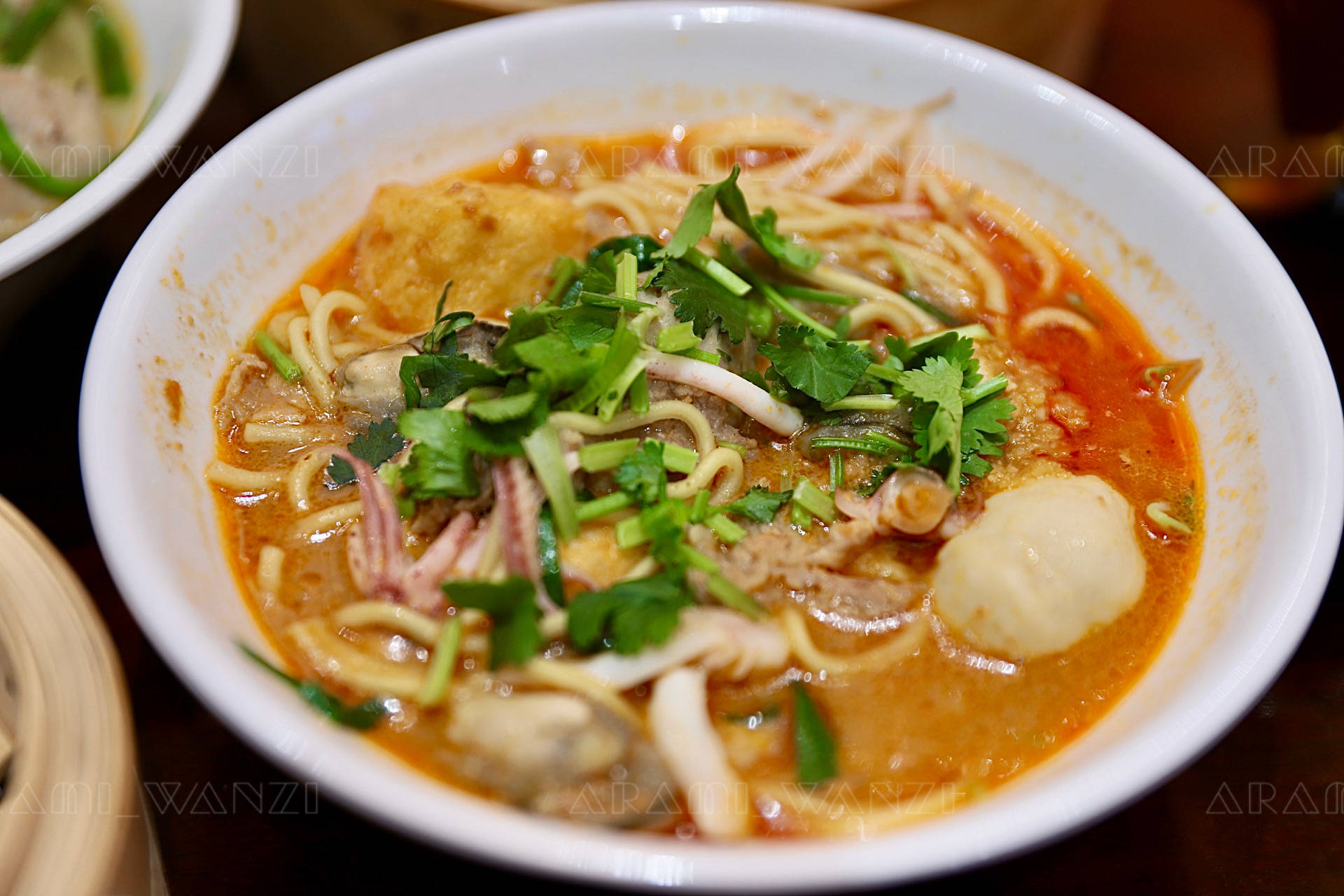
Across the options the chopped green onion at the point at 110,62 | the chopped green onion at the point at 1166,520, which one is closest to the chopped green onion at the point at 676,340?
the chopped green onion at the point at 1166,520

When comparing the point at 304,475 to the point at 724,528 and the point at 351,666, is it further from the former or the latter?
the point at 724,528

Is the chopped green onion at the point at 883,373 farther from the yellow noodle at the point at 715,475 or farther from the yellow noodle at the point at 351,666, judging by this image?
the yellow noodle at the point at 351,666

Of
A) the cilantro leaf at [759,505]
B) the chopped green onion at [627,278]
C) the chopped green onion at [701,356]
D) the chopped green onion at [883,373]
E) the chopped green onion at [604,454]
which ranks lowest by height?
the cilantro leaf at [759,505]

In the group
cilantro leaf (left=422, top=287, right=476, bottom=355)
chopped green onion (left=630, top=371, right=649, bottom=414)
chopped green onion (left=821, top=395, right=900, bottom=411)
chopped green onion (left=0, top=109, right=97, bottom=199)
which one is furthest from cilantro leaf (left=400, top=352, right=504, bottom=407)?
chopped green onion (left=0, top=109, right=97, bottom=199)

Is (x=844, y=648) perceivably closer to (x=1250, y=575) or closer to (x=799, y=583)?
(x=799, y=583)

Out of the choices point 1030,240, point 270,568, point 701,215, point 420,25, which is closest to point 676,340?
point 701,215
